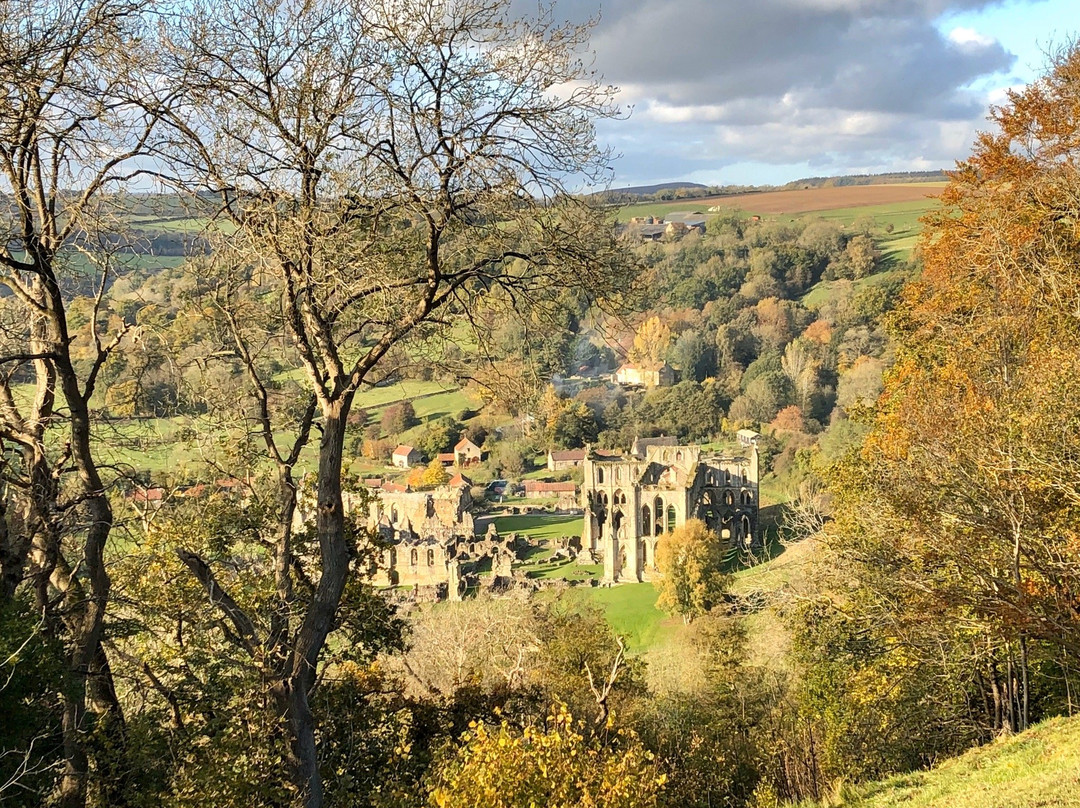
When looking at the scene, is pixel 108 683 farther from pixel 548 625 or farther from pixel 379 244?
pixel 548 625

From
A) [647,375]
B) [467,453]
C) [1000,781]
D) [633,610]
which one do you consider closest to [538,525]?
[467,453]

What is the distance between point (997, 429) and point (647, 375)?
5795 cm

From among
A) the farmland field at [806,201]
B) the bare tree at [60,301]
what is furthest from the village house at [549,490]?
the bare tree at [60,301]

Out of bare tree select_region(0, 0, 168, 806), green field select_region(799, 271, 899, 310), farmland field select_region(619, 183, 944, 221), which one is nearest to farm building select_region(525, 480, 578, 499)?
green field select_region(799, 271, 899, 310)

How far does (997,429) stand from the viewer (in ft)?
31.2

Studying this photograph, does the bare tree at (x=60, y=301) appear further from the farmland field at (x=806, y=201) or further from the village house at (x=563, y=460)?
the farmland field at (x=806, y=201)

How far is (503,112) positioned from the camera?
5906 millimetres

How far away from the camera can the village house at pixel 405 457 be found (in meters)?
53.8

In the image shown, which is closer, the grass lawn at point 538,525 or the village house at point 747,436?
the grass lawn at point 538,525

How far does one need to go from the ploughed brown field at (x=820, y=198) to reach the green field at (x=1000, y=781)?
81.3m

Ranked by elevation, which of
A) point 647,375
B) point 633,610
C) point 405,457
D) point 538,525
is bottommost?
point 538,525

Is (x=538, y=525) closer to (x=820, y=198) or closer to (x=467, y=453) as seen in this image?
(x=467, y=453)

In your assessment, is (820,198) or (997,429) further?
(820,198)

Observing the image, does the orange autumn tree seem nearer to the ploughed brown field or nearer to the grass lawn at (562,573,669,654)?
the grass lawn at (562,573,669,654)
